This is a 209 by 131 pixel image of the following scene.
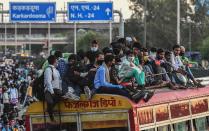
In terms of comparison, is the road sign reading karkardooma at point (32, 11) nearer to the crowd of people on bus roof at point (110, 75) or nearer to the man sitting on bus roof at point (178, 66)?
the man sitting on bus roof at point (178, 66)

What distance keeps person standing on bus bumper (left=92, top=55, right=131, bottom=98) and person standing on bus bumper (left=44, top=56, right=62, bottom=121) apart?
54 cm

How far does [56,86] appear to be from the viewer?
33.3ft

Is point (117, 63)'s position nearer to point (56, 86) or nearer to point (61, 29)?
point (56, 86)

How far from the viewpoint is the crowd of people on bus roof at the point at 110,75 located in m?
9.94

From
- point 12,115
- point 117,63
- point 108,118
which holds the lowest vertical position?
point 12,115

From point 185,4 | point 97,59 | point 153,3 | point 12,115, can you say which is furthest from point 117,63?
point 153,3

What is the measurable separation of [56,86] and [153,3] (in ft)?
231

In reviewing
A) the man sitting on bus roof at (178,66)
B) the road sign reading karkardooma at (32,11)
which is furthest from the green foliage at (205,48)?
the man sitting on bus roof at (178,66)

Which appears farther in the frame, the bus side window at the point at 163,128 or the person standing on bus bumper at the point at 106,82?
the bus side window at the point at 163,128

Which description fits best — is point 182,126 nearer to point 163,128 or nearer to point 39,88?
point 163,128

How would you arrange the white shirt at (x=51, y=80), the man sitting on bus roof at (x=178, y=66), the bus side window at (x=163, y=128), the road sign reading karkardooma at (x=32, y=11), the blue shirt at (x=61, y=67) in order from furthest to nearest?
the road sign reading karkardooma at (x=32, y=11), the man sitting on bus roof at (x=178, y=66), the blue shirt at (x=61, y=67), the bus side window at (x=163, y=128), the white shirt at (x=51, y=80)

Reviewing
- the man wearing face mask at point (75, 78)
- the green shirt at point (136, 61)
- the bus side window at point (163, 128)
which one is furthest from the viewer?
the green shirt at point (136, 61)

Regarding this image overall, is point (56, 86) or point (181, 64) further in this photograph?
point (181, 64)

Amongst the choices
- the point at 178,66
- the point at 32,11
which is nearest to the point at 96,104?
the point at 178,66
